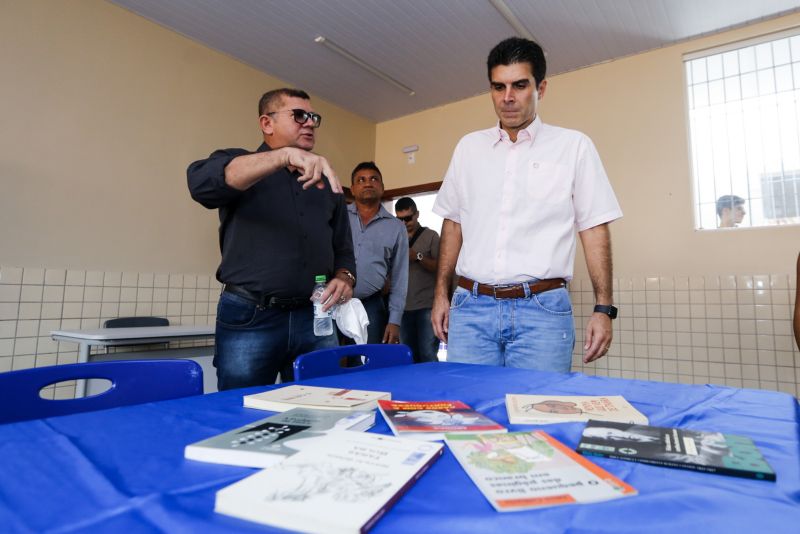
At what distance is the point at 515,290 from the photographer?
154 cm

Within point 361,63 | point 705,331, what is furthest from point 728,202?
point 361,63

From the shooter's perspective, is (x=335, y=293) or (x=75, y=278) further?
(x=75, y=278)

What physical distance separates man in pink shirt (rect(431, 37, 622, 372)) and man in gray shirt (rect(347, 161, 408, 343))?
1218 millimetres

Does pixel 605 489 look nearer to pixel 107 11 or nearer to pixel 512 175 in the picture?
pixel 512 175

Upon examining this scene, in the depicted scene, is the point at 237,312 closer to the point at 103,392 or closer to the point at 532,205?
the point at 103,392

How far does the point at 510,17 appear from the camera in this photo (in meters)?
3.35

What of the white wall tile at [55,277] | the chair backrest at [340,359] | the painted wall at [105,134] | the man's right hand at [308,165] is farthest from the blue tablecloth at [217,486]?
the painted wall at [105,134]

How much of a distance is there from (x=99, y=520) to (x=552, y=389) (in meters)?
0.85

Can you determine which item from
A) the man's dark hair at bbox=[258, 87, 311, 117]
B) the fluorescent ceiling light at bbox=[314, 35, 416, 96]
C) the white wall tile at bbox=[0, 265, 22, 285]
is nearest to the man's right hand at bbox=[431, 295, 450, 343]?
the man's dark hair at bbox=[258, 87, 311, 117]

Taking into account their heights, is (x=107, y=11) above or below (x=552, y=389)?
above

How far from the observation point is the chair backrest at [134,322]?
2.99 meters

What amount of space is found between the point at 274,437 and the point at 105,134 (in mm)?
3328

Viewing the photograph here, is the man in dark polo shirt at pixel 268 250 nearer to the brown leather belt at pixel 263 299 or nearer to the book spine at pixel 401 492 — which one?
the brown leather belt at pixel 263 299

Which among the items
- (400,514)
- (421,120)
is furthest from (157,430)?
(421,120)
